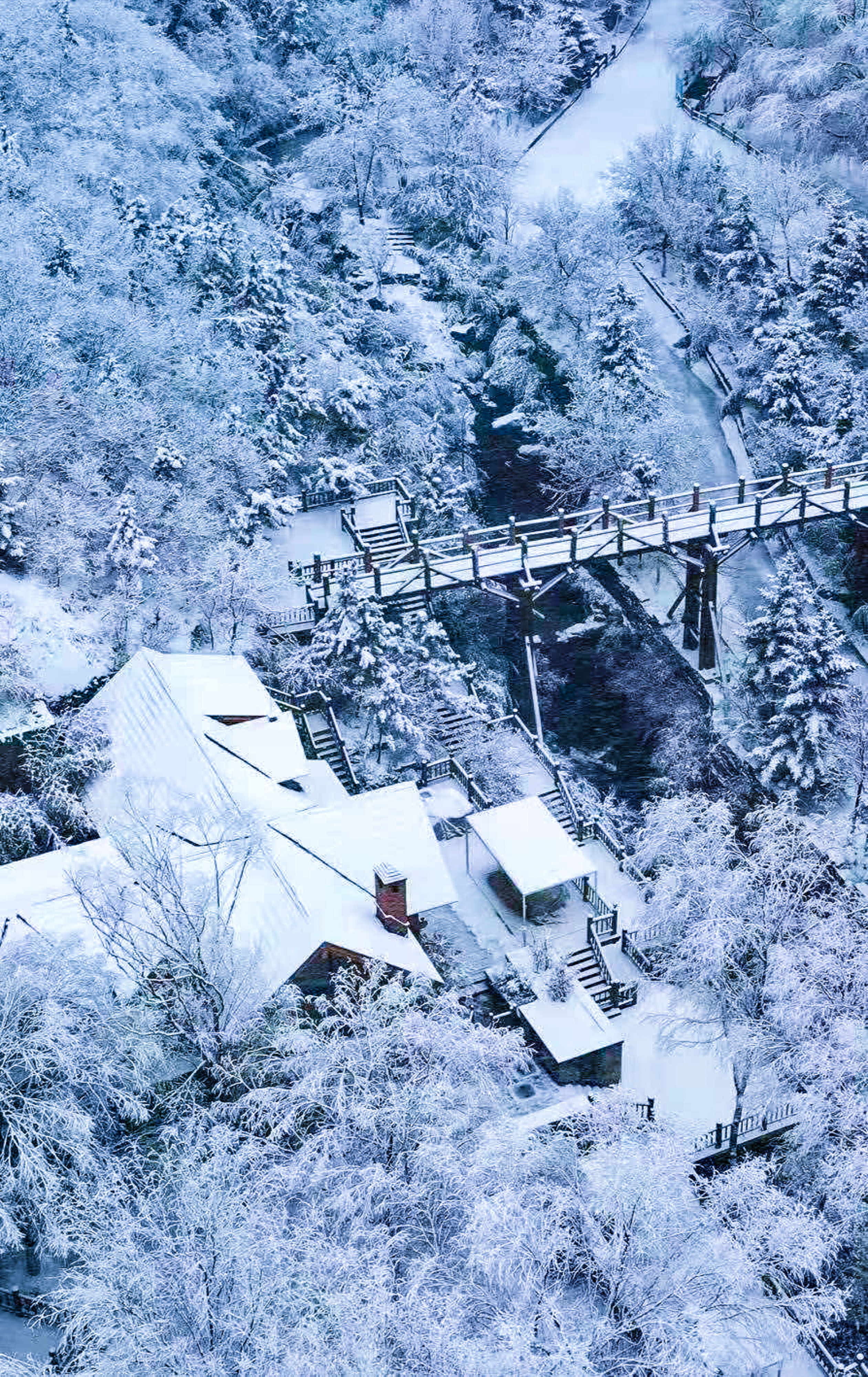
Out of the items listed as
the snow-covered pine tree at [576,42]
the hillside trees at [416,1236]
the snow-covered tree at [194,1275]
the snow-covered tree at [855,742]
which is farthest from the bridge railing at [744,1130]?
the snow-covered pine tree at [576,42]

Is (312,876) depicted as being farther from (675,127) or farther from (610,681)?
(675,127)

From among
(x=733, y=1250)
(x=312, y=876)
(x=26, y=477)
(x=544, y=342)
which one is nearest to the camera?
(x=733, y=1250)

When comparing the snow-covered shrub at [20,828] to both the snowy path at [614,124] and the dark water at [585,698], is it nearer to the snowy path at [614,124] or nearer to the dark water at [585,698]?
the dark water at [585,698]

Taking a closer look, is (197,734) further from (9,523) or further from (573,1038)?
(573,1038)

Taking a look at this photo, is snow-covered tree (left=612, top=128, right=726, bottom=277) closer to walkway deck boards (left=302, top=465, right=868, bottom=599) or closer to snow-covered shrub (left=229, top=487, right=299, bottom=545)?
walkway deck boards (left=302, top=465, right=868, bottom=599)

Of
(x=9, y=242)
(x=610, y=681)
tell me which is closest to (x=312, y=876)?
(x=610, y=681)

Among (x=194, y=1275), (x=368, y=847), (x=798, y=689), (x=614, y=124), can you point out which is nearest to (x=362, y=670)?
(x=368, y=847)

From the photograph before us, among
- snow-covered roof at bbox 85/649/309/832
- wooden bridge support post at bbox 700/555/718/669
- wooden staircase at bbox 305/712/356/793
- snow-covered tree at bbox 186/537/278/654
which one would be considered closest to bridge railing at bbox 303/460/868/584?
wooden bridge support post at bbox 700/555/718/669
